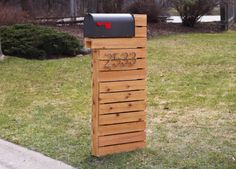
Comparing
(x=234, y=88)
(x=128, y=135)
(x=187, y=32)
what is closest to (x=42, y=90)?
(x=234, y=88)

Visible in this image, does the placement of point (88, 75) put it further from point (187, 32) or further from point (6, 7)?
point (187, 32)

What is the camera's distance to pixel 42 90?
1033 centimetres

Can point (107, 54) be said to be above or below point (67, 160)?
above

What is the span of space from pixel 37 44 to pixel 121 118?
30.0ft

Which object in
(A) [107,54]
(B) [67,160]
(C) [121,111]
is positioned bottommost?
(B) [67,160]

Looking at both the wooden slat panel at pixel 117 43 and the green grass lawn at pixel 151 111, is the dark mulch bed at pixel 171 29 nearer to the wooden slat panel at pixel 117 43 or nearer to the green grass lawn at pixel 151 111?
the green grass lawn at pixel 151 111

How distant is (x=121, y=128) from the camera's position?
6.04 m

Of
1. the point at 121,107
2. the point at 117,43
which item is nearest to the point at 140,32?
the point at 117,43

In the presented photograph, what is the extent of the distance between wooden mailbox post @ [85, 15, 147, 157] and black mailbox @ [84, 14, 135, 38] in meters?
0.06

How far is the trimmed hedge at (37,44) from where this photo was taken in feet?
48.2

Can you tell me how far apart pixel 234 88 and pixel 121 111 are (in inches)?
176

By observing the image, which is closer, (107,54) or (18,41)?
(107,54)

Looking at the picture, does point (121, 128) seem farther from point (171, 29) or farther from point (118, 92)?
point (171, 29)

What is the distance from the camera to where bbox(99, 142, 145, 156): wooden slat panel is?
19.6 ft
